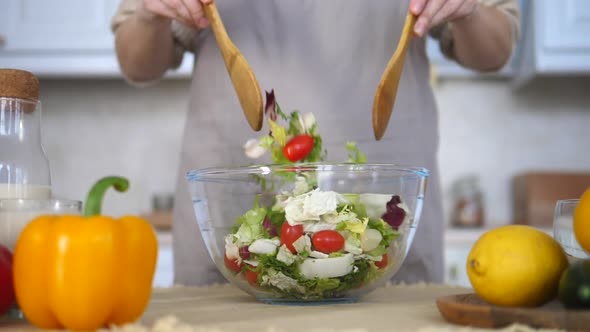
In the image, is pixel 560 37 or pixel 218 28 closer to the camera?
pixel 218 28

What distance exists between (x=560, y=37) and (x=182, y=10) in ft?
5.16

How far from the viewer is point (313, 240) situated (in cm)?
72

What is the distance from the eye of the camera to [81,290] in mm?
575

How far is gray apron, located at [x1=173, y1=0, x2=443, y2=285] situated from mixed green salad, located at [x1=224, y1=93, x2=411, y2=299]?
1.41ft

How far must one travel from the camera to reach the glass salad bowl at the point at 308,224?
73 centimetres

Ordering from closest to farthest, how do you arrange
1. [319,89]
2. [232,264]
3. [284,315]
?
[284,315], [232,264], [319,89]

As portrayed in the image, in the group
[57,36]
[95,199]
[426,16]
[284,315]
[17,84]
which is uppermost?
[57,36]

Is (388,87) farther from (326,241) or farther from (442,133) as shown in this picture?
(442,133)

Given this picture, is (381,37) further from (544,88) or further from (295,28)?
(544,88)

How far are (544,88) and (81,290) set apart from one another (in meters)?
2.28

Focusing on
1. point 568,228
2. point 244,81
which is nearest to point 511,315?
point 568,228

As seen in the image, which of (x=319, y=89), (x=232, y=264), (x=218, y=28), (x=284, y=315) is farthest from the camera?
(x=319, y=89)

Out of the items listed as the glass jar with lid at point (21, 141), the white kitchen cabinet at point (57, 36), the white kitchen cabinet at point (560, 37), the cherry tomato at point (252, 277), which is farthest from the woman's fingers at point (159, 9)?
the white kitchen cabinet at point (560, 37)

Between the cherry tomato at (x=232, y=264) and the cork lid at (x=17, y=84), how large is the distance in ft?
0.87
